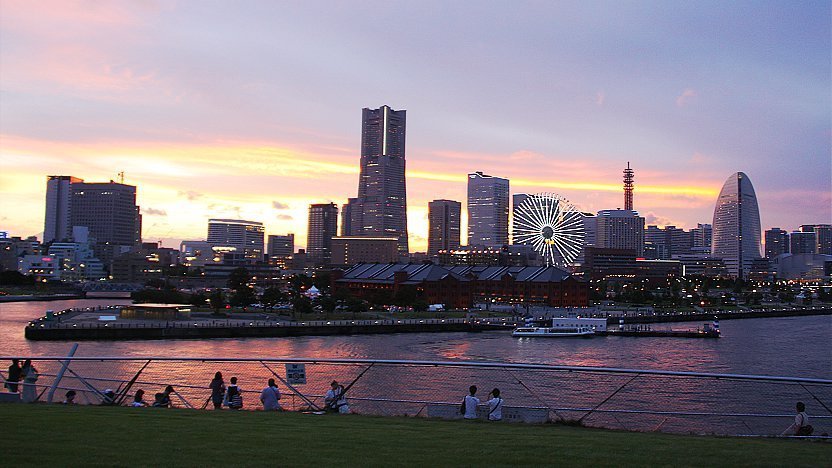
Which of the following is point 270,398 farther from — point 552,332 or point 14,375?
point 552,332

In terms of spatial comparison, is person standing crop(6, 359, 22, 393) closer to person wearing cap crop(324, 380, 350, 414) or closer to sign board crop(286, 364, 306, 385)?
sign board crop(286, 364, 306, 385)

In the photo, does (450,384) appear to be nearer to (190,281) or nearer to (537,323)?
(537,323)

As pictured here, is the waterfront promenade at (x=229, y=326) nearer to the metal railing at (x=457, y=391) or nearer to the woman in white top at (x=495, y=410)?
the metal railing at (x=457, y=391)

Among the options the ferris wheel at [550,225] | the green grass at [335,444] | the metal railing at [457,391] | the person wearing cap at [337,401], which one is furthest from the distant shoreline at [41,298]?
the green grass at [335,444]

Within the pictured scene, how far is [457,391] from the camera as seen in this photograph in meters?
16.1

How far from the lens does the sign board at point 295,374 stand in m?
11.3

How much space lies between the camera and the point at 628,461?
765 cm

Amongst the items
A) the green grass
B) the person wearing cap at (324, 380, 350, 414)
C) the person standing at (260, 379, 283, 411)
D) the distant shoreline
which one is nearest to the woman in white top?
the green grass

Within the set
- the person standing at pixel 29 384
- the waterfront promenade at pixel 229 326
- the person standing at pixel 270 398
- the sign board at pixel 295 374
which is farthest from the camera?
the waterfront promenade at pixel 229 326

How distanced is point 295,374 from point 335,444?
132 inches

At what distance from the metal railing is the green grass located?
1370mm

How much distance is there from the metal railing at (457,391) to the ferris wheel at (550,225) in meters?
83.5

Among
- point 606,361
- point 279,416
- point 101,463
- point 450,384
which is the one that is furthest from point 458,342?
point 101,463

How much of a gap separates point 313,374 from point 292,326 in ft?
153
